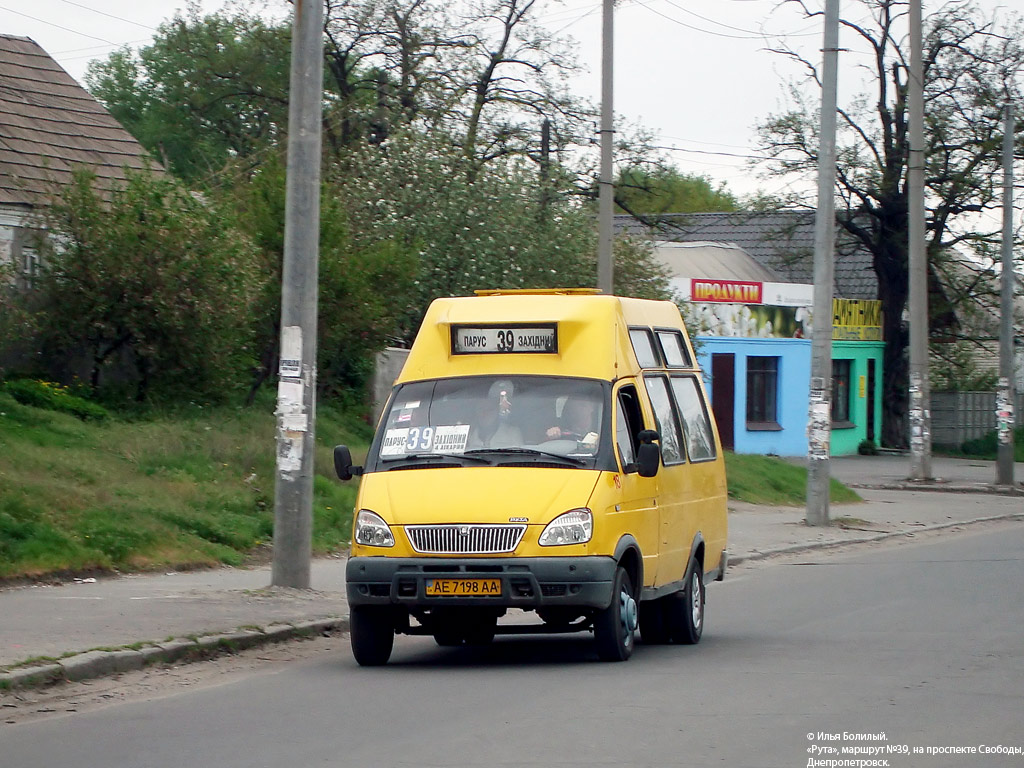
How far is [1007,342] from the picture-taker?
1223 inches

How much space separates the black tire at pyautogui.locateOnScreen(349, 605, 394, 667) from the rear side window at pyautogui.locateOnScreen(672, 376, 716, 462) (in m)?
3.06

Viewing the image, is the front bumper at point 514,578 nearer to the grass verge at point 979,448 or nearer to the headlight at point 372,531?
the headlight at point 372,531

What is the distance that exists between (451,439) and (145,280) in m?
10.8

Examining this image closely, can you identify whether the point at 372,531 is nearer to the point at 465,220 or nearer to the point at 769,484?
the point at 465,220

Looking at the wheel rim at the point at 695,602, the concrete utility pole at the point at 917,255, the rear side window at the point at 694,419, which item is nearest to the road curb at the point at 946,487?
the concrete utility pole at the point at 917,255

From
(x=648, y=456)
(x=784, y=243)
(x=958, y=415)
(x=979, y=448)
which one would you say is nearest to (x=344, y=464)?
(x=648, y=456)

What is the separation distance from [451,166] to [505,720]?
22.1 metres

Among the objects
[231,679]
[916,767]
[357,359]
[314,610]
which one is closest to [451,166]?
[357,359]

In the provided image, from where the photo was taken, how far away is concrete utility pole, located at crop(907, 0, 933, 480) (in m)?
29.7

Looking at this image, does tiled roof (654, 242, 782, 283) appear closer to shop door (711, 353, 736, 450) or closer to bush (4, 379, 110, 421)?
shop door (711, 353, 736, 450)

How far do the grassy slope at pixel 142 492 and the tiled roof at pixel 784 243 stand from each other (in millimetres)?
26027

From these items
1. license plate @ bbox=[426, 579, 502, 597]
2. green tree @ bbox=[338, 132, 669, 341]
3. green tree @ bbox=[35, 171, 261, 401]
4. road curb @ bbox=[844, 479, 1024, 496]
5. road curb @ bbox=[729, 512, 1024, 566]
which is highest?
green tree @ bbox=[338, 132, 669, 341]

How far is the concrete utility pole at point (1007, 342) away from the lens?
30.8 metres

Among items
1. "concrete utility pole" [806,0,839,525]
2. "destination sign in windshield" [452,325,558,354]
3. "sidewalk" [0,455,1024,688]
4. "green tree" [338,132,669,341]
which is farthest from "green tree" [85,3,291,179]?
"destination sign in windshield" [452,325,558,354]
